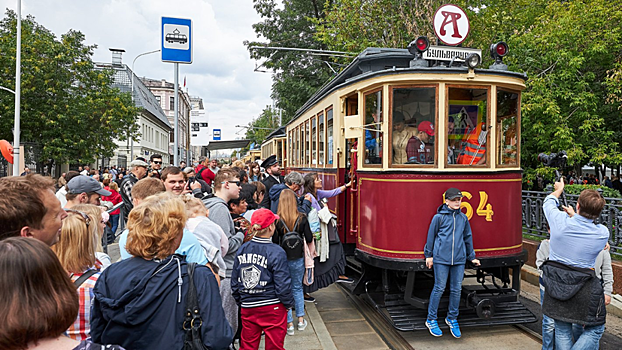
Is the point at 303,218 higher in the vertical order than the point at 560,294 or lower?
higher

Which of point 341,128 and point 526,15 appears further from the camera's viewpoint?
point 526,15

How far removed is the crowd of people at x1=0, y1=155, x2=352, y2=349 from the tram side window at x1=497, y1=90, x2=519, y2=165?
8.67ft

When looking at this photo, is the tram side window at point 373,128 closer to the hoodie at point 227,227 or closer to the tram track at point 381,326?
the tram track at point 381,326

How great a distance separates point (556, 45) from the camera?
10.9 m

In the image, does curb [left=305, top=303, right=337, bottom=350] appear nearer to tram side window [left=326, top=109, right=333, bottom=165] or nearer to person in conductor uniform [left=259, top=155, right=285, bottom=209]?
tram side window [left=326, top=109, right=333, bottom=165]

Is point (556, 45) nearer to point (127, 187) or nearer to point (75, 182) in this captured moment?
point (127, 187)

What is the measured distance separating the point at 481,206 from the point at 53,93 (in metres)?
21.0

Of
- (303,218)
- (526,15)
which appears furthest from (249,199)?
(526,15)

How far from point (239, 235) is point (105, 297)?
1.94m

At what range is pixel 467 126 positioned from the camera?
5.36 metres

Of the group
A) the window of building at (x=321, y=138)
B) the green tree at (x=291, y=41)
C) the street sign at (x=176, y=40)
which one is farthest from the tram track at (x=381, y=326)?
the green tree at (x=291, y=41)

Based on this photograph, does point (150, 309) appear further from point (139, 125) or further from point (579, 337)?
point (139, 125)

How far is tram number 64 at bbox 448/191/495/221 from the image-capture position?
203 inches

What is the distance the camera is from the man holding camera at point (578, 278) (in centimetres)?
343
